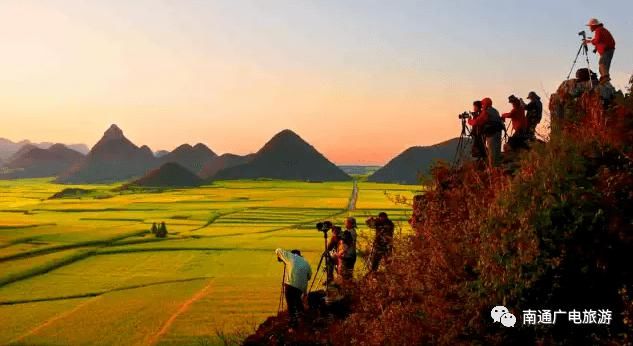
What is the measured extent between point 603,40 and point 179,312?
20.7 meters

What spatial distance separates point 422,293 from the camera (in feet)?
29.6

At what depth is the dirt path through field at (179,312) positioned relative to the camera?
2057 cm

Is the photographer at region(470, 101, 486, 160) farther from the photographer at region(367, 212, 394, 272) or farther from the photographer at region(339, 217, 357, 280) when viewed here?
the photographer at region(339, 217, 357, 280)

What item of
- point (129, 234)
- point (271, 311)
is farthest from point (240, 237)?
point (271, 311)

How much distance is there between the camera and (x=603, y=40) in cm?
1322

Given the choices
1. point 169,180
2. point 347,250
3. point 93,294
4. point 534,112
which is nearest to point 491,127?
point 534,112

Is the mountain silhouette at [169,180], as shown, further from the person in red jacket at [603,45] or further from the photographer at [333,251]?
the person in red jacket at [603,45]

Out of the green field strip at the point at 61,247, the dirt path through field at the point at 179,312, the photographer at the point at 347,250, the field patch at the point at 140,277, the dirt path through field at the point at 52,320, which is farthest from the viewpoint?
the green field strip at the point at 61,247

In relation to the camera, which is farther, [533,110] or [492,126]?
[533,110]

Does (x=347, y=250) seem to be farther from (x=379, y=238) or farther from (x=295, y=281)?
(x=295, y=281)

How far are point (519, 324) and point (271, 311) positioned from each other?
17.4 m

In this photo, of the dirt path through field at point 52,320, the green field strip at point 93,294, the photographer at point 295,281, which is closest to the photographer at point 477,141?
the photographer at point 295,281

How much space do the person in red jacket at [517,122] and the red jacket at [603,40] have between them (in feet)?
7.70

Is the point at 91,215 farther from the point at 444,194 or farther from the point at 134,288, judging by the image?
the point at 444,194
